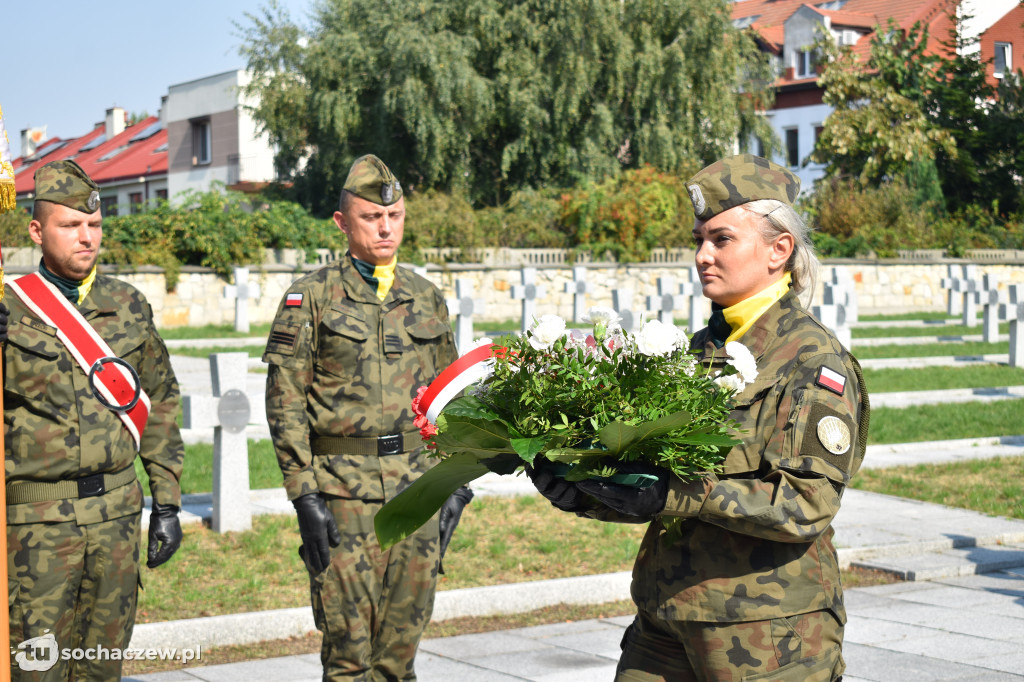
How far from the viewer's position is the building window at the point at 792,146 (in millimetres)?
51531

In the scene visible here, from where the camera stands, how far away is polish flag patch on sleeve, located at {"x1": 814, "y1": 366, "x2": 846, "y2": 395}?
2714 millimetres

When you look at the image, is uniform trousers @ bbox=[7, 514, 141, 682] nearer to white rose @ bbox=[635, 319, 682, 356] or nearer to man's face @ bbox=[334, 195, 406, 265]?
man's face @ bbox=[334, 195, 406, 265]

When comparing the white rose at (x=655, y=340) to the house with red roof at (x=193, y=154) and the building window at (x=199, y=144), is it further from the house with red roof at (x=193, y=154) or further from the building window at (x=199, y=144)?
the building window at (x=199, y=144)

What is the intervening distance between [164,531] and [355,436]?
2.71ft

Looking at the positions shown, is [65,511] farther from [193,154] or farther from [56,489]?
[193,154]

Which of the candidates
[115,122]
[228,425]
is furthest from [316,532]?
[115,122]

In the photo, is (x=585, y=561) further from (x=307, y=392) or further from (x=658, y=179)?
(x=658, y=179)

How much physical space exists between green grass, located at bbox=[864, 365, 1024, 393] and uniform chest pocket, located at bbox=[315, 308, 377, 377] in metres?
12.2

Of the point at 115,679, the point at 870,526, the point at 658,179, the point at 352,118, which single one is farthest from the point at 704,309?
the point at 115,679

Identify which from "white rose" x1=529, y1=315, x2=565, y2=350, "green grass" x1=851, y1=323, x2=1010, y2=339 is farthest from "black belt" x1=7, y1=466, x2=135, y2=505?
"green grass" x1=851, y1=323, x2=1010, y2=339

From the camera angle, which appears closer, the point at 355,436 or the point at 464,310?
the point at 355,436

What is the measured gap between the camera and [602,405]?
242 centimetres

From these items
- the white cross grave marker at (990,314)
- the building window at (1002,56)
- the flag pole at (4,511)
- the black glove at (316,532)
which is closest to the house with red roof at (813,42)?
the building window at (1002,56)

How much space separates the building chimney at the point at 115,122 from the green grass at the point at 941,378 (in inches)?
2184
